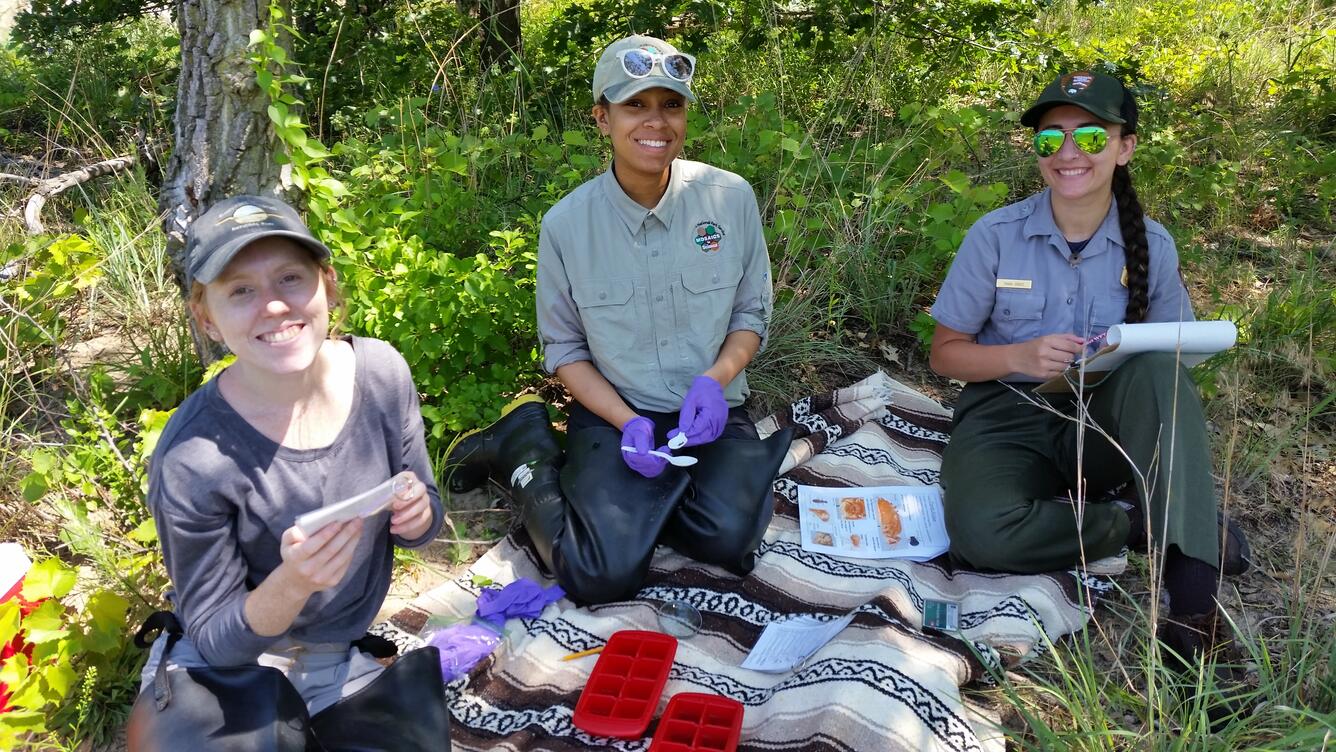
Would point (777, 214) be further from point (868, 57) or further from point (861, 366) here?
point (868, 57)

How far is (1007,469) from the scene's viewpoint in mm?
2965

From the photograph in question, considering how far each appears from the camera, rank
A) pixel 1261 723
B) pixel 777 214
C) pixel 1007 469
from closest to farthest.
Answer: pixel 1261 723, pixel 1007 469, pixel 777 214

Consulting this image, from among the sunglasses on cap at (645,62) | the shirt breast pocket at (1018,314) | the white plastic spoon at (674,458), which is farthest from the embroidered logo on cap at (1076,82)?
the white plastic spoon at (674,458)

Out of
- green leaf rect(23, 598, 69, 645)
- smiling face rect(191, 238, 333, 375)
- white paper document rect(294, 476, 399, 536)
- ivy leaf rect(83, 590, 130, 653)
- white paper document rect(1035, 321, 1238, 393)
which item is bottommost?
ivy leaf rect(83, 590, 130, 653)

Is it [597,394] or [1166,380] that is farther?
[597,394]

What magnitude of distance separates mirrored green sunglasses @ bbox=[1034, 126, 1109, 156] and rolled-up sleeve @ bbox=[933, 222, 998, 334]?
0.33 meters

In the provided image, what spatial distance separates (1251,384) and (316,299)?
3.48 meters

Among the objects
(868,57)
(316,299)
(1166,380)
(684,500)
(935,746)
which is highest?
(868,57)

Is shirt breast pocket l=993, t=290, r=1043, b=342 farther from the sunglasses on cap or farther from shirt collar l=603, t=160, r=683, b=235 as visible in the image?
the sunglasses on cap

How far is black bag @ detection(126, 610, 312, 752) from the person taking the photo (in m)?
1.82

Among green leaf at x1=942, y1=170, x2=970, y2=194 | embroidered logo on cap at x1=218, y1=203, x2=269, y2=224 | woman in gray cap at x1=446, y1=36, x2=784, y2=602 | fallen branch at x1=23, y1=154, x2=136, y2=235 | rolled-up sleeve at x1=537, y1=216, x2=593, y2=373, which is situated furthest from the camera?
green leaf at x1=942, y1=170, x2=970, y2=194

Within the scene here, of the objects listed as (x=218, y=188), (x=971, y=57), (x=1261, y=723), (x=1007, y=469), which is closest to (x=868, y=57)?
(x=971, y=57)

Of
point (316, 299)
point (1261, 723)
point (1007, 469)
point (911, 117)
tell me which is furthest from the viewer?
point (911, 117)

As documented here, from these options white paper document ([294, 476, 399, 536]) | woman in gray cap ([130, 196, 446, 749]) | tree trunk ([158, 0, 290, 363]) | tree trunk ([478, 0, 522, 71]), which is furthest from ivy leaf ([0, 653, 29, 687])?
tree trunk ([478, 0, 522, 71])
